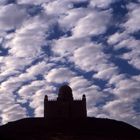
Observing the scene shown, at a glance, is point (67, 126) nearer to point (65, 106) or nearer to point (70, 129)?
point (70, 129)

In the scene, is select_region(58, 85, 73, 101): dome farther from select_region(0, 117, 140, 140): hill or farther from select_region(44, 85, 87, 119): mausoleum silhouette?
select_region(0, 117, 140, 140): hill

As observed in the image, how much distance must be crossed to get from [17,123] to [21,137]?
8642 millimetres

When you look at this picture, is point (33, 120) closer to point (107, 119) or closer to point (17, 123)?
point (17, 123)

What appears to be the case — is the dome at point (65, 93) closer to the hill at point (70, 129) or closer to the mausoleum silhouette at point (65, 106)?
the mausoleum silhouette at point (65, 106)

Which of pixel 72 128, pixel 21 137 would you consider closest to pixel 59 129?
pixel 72 128

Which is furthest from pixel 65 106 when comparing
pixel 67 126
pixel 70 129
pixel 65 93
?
pixel 70 129

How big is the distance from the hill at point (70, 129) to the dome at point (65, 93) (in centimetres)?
445

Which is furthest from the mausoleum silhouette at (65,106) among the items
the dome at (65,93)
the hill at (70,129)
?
the hill at (70,129)

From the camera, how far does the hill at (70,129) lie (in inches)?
2169

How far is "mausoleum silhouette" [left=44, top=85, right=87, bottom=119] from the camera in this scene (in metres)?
65.6

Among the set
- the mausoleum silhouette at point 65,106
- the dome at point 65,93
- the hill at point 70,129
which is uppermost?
the dome at point 65,93

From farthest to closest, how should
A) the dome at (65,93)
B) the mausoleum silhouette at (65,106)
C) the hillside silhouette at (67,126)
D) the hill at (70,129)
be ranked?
the dome at (65,93) → the mausoleum silhouette at (65,106) → the hillside silhouette at (67,126) → the hill at (70,129)

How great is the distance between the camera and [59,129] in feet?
190

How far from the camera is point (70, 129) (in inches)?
2277
